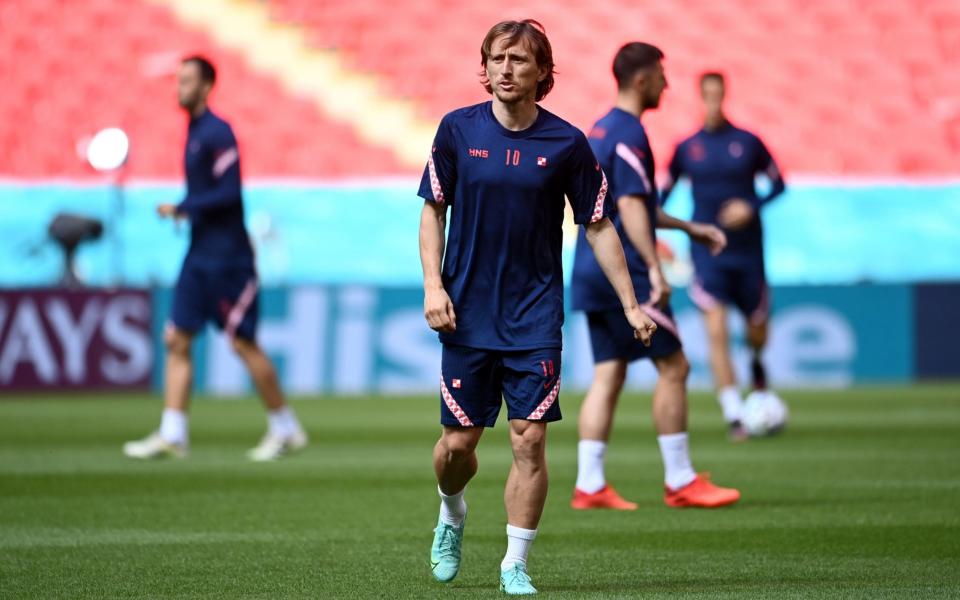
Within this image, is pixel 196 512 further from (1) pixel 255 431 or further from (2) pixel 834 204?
(2) pixel 834 204

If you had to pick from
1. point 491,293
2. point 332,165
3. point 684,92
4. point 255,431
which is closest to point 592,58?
point 684,92

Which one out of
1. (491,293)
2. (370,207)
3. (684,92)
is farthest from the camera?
(684,92)

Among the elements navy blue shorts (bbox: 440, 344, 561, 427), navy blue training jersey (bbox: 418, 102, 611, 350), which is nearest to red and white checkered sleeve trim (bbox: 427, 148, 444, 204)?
navy blue training jersey (bbox: 418, 102, 611, 350)

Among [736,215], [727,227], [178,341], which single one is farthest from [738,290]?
[178,341]

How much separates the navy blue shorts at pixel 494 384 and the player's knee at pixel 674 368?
7.79ft

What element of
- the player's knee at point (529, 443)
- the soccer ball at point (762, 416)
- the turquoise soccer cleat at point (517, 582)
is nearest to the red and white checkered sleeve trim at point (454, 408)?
the player's knee at point (529, 443)

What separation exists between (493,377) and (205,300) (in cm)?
519

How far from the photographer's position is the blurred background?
2227cm

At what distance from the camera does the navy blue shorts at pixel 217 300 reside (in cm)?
1043

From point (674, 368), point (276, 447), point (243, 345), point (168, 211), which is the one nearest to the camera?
point (674, 368)

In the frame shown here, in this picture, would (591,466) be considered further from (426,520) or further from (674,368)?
(426,520)

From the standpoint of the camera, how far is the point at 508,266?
220 inches

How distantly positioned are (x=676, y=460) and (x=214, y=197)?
374 cm

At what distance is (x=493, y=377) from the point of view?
18.4 ft
